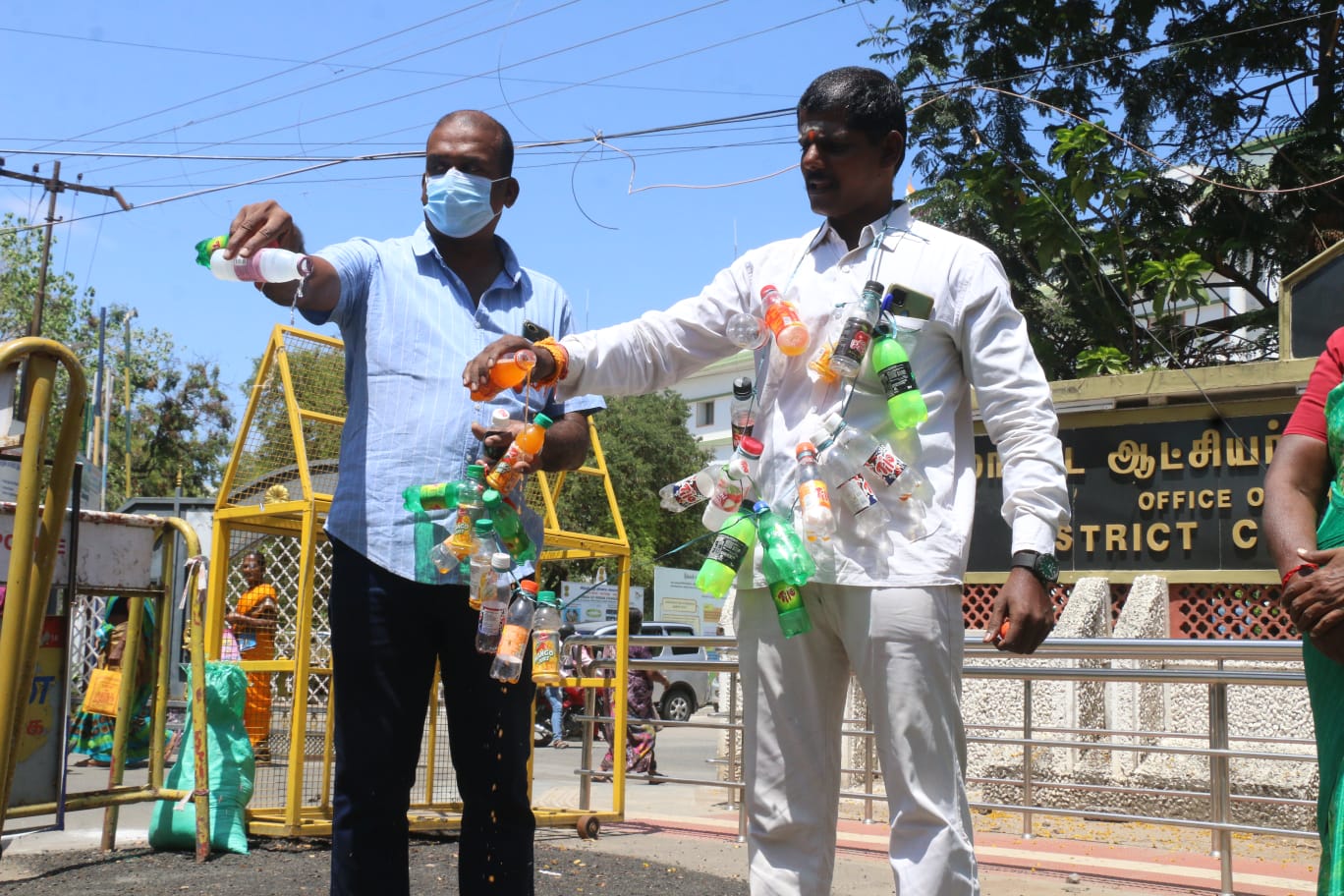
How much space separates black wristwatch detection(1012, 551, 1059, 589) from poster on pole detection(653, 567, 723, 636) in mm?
29610

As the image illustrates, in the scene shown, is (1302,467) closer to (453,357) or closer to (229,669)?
(453,357)

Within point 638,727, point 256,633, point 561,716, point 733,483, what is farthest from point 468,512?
point 561,716

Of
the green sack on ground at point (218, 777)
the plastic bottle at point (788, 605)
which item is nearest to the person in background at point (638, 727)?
the green sack on ground at point (218, 777)

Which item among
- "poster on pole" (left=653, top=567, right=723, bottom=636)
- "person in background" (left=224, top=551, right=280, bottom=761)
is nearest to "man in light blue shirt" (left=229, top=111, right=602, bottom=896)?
"person in background" (left=224, top=551, right=280, bottom=761)

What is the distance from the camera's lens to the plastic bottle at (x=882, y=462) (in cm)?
292

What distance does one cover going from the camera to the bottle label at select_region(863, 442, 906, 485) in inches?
115

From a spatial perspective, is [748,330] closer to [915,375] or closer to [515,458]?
[915,375]

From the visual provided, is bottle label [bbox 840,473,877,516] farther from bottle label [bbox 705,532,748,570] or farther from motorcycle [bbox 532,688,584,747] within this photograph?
motorcycle [bbox 532,688,584,747]

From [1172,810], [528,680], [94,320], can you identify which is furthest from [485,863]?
[94,320]

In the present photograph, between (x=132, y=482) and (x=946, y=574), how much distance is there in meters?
50.1

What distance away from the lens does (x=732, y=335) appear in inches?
130

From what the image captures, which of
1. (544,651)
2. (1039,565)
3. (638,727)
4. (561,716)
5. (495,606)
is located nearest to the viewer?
(1039,565)

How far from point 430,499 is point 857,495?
3.59ft

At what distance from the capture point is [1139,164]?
57.0 ft
